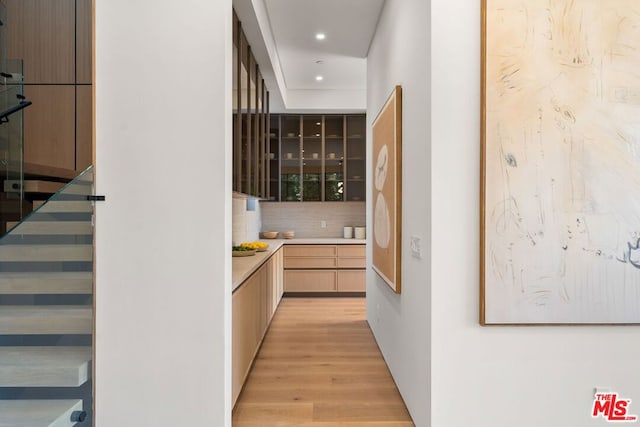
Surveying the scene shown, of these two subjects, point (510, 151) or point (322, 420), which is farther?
point (322, 420)

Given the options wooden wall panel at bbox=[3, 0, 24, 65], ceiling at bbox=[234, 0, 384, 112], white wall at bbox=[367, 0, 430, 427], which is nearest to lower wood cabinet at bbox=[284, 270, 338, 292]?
ceiling at bbox=[234, 0, 384, 112]

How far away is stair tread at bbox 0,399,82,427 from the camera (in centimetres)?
160

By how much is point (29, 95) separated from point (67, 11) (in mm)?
567

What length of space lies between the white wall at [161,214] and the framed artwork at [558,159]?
1.40 m

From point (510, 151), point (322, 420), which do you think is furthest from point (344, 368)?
point (510, 151)

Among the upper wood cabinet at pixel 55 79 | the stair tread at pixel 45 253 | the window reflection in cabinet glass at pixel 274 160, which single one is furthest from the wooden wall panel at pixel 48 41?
the window reflection in cabinet glass at pixel 274 160

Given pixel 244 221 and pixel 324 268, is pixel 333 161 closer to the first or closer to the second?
pixel 324 268

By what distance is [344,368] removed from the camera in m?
3.25

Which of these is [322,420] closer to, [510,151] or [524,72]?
[510,151]

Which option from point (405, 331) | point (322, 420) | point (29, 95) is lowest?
point (322, 420)

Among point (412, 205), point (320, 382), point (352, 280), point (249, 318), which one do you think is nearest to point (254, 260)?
point (249, 318)

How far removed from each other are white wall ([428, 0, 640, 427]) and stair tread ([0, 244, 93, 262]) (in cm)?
180

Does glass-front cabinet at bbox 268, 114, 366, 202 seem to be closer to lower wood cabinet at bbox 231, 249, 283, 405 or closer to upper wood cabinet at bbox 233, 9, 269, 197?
upper wood cabinet at bbox 233, 9, 269, 197

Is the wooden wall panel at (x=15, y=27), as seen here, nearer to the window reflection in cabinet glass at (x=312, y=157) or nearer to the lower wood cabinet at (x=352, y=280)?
the window reflection in cabinet glass at (x=312, y=157)
